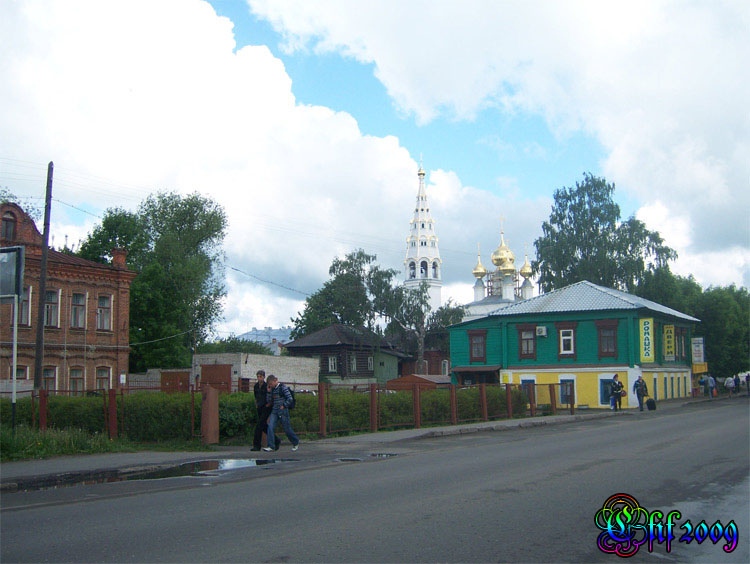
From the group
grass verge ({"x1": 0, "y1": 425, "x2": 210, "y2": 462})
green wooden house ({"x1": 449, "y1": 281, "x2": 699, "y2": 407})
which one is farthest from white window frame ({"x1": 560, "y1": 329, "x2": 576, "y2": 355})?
grass verge ({"x1": 0, "y1": 425, "x2": 210, "y2": 462})

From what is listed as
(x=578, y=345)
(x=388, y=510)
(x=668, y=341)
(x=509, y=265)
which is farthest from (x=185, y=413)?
(x=509, y=265)

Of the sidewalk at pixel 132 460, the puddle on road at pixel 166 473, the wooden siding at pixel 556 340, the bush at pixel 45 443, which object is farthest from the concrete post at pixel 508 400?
the wooden siding at pixel 556 340

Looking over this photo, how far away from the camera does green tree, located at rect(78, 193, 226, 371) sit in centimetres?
5050

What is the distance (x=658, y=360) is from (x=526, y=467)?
37.7 metres

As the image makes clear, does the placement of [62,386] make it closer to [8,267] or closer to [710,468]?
[8,267]

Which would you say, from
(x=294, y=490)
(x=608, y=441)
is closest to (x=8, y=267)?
(x=294, y=490)

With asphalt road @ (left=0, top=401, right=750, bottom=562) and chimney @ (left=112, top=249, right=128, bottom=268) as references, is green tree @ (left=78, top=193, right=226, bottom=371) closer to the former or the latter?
chimney @ (left=112, top=249, right=128, bottom=268)

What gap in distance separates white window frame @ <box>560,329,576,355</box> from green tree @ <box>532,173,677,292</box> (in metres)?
17.7

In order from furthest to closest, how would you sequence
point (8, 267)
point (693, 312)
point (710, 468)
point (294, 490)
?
1. point (693, 312)
2. point (8, 267)
3. point (710, 468)
4. point (294, 490)

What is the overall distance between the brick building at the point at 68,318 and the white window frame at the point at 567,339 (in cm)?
2524

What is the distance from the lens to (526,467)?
12.9m

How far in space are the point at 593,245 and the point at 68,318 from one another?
4224 centimetres

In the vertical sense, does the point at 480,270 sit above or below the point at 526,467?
above

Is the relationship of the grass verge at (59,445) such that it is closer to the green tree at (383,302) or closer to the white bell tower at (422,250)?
the green tree at (383,302)
